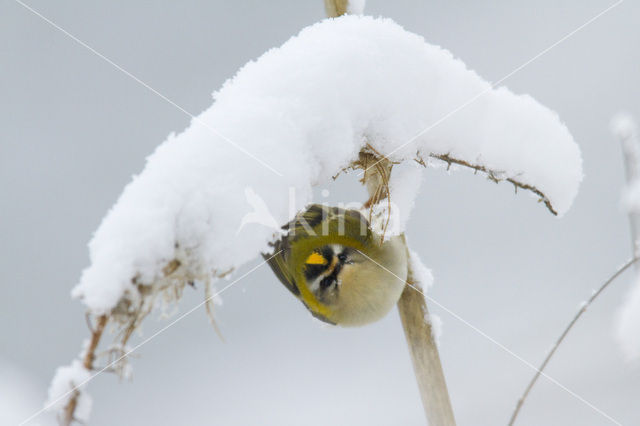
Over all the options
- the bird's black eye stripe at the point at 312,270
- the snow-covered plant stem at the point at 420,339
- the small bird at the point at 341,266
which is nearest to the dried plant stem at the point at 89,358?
the snow-covered plant stem at the point at 420,339

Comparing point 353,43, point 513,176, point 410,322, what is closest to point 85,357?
point 353,43

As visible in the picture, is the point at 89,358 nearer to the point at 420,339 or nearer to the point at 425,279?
the point at 420,339

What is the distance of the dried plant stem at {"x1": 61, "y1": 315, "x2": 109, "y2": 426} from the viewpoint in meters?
0.51

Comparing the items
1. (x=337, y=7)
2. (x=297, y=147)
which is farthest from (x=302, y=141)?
(x=337, y=7)

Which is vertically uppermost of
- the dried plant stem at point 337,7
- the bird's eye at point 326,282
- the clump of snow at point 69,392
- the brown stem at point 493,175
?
the dried plant stem at point 337,7

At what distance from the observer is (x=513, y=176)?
999 millimetres

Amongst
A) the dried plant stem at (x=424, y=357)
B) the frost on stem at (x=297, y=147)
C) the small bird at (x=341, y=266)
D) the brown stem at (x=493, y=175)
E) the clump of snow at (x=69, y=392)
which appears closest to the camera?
the clump of snow at (x=69, y=392)

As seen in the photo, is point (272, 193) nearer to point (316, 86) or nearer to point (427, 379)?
point (316, 86)

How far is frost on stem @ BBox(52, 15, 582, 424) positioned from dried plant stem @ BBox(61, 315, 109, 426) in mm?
11

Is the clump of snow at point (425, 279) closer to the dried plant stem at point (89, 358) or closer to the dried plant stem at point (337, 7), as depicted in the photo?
the dried plant stem at point (337, 7)

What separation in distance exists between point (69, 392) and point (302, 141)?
441 mm

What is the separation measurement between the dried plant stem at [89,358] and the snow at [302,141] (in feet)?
0.06

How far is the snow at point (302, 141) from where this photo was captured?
611mm

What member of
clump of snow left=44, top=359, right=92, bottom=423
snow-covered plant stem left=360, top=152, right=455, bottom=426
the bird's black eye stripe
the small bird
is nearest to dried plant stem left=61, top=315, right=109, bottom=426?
clump of snow left=44, top=359, right=92, bottom=423
